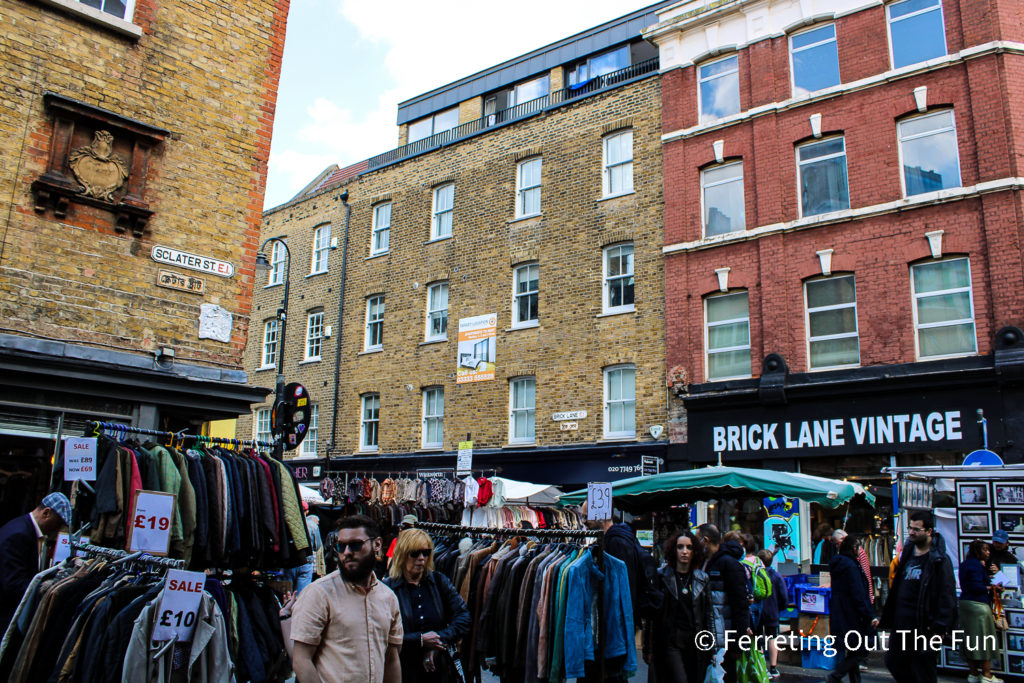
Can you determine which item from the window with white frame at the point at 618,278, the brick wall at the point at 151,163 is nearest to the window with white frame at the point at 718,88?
the window with white frame at the point at 618,278

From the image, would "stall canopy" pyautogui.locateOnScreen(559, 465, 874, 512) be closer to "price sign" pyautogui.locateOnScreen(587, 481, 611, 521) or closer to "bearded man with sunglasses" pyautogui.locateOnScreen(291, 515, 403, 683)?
"price sign" pyautogui.locateOnScreen(587, 481, 611, 521)

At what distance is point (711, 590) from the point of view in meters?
7.67

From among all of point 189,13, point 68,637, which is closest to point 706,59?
point 189,13

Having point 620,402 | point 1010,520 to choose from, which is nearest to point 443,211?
point 620,402

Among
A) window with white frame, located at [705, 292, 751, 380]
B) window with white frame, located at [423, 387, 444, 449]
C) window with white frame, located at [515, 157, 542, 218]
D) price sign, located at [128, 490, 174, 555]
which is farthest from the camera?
window with white frame, located at [423, 387, 444, 449]

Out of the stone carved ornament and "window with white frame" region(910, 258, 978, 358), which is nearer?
the stone carved ornament

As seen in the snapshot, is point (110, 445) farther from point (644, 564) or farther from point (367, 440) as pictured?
point (367, 440)

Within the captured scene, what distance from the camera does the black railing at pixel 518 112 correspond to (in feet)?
71.2

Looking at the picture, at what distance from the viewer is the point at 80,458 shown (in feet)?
20.8

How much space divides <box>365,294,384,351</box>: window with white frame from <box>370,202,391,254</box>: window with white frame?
66.2 inches

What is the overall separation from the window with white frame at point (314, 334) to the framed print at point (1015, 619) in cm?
2098

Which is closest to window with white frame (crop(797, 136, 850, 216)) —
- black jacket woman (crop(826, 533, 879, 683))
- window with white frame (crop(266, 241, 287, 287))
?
black jacket woman (crop(826, 533, 879, 683))

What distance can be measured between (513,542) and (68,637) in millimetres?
3779

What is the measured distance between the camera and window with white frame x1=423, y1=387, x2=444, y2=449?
22562mm
